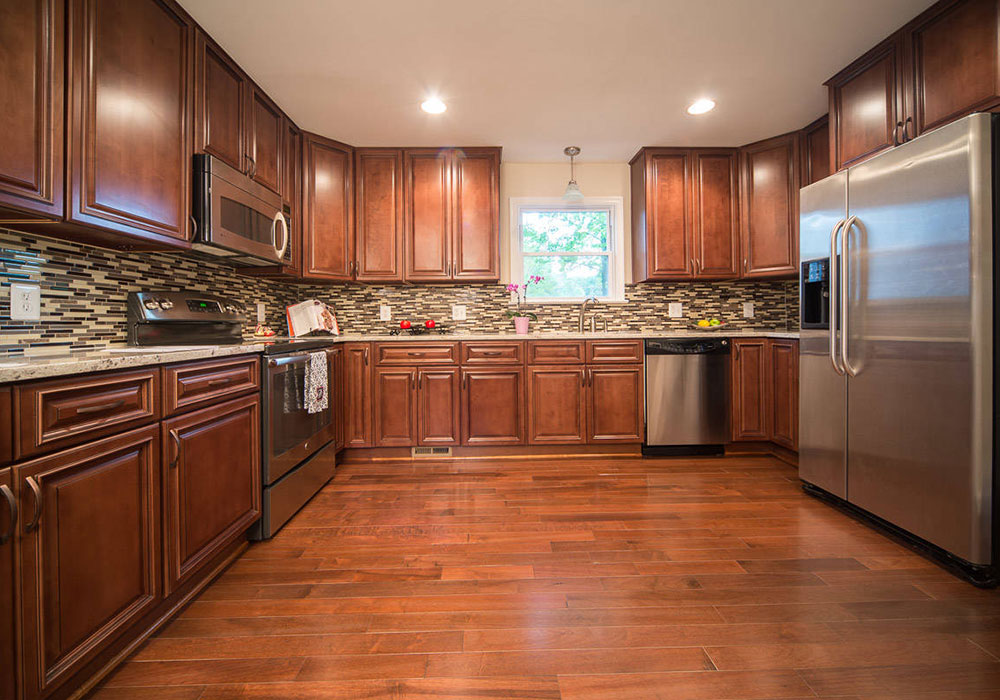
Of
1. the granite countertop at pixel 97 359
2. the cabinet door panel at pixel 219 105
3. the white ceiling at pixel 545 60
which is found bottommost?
the granite countertop at pixel 97 359

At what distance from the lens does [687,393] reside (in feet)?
11.5

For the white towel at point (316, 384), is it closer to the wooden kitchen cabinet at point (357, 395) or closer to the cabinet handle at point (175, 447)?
the wooden kitchen cabinet at point (357, 395)

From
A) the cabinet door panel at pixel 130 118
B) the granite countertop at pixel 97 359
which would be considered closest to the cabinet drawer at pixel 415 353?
the granite countertop at pixel 97 359

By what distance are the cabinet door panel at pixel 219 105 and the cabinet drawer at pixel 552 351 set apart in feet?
7.12

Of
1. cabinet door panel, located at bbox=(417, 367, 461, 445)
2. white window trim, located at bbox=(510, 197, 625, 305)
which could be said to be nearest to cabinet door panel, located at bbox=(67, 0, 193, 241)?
cabinet door panel, located at bbox=(417, 367, 461, 445)

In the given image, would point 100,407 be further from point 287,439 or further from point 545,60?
point 545,60

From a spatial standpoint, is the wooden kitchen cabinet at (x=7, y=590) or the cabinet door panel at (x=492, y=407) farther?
the cabinet door panel at (x=492, y=407)

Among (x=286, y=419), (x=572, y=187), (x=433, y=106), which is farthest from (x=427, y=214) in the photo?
(x=286, y=419)

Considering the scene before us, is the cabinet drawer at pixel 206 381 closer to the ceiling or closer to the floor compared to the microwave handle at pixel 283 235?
closer to the floor

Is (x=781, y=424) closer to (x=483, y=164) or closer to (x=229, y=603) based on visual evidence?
(x=483, y=164)

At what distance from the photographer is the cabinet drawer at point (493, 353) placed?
3.46 meters

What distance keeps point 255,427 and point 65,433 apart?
39.5 inches

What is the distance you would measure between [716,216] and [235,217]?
343 centimetres

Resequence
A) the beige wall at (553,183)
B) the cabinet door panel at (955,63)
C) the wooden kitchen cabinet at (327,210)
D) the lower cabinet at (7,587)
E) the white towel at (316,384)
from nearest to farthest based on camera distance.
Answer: the lower cabinet at (7,587) → the cabinet door panel at (955,63) → the white towel at (316,384) → the wooden kitchen cabinet at (327,210) → the beige wall at (553,183)
